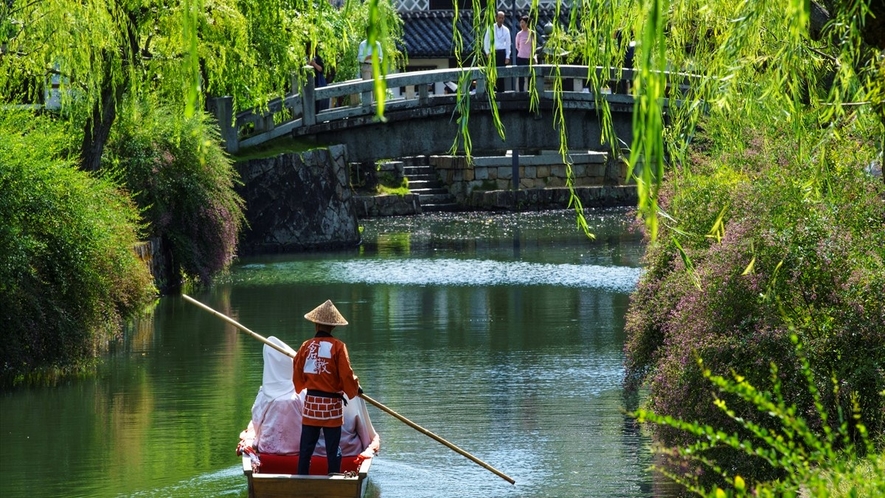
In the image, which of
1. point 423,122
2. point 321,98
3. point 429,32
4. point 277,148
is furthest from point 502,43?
point 429,32

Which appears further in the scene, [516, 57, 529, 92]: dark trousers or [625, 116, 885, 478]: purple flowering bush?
[516, 57, 529, 92]: dark trousers

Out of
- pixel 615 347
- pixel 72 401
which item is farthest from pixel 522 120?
pixel 72 401

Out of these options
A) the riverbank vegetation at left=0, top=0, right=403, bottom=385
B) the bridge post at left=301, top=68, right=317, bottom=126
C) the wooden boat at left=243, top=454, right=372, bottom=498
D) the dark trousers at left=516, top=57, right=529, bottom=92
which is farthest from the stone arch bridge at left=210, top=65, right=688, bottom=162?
the wooden boat at left=243, top=454, right=372, bottom=498

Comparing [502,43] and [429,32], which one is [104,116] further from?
[429,32]

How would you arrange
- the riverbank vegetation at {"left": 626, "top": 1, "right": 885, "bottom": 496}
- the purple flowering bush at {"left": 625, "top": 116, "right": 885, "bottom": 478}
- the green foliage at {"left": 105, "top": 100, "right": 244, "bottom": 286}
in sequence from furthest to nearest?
the green foliage at {"left": 105, "top": 100, "right": 244, "bottom": 286} < the purple flowering bush at {"left": 625, "top": 116, "right": 885, "bottom": 478} < the riverbank vegetation at {"left": 626, "top": 1, "right": 885, "bottom": 496}

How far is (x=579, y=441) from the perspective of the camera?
478 inches

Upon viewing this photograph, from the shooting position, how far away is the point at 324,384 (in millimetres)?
9734

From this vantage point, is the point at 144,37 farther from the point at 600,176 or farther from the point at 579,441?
the point at 600,176

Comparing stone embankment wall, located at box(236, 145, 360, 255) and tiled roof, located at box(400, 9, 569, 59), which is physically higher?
tiled roof, located at box(400, 9, 569, 59)

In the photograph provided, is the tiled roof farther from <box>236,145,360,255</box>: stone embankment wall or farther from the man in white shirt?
<box>236,145,360,255</box>: stone embankment wall

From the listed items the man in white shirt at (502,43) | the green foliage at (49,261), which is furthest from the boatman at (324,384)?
the man in white shirt at (502,43)

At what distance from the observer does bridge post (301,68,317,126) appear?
91.3 feet

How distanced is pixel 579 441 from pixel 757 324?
3.09 meters

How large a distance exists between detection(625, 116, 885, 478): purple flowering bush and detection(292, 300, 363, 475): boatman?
2.27 m
